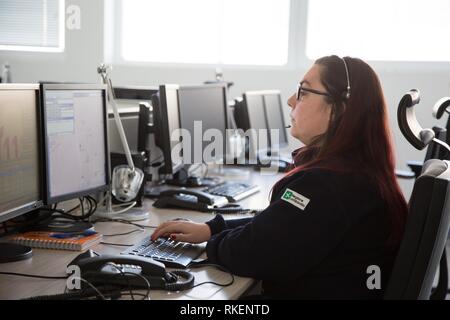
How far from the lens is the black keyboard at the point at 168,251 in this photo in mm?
1486

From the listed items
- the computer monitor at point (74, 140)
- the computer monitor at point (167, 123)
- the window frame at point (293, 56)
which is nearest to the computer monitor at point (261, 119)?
the window frame at point (293, 56)

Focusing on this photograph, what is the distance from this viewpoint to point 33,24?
5.52 metres

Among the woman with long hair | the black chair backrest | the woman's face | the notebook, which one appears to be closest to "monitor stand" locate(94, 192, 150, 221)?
the notebook

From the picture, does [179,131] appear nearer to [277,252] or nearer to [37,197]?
[37,197]

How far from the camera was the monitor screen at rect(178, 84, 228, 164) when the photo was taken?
2.49 metres

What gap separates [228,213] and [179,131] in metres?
0.44

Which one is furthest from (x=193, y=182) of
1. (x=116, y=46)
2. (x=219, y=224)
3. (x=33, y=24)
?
(x=33, y=24)

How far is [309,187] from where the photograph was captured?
1.34 m

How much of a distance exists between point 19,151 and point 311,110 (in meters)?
0.77

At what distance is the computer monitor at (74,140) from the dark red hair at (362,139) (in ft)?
2.26

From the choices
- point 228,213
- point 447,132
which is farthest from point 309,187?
point 447,132

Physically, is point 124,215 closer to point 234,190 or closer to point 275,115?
point 234,190

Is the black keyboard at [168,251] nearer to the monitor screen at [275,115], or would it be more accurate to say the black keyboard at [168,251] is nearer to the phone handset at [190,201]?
the phone handset at [190,201]

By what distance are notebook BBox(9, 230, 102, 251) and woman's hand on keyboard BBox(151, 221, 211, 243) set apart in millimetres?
183
